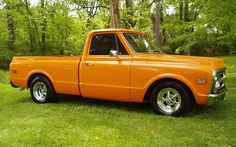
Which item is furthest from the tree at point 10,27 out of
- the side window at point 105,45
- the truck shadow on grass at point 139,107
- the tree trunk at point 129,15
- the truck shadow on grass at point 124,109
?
the side window at point 105,45

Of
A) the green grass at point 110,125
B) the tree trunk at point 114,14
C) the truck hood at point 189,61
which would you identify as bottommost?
the green grass at point 110,125

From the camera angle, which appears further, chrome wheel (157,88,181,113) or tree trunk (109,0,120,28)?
tree trunk (109,0,120,28)

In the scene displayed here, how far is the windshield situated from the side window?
0.24m

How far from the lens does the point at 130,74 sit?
745 centimetres

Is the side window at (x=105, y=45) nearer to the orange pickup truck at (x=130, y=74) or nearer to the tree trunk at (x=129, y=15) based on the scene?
the orange pickup truck at (x=130, y=74)

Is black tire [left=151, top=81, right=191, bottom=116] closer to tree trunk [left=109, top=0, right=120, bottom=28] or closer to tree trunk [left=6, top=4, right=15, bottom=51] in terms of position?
tree trunk [left=109, top=0, right=120, bottom=28]

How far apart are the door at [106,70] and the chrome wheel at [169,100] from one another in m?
0.75

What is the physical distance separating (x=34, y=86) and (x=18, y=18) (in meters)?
18.3

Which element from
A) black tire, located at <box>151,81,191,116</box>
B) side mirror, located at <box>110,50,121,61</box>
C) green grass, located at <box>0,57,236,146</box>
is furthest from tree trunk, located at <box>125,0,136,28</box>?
black tire, located at <box>151,81,191,116</box>

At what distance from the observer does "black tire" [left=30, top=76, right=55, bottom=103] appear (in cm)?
877

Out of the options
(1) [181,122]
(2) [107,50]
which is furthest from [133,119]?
(2) [107,50]

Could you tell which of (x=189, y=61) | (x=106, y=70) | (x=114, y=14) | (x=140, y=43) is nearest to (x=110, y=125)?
(x=106, y=70)

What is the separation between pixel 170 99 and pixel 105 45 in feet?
6.64

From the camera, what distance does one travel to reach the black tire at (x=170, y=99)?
22.9 ft
